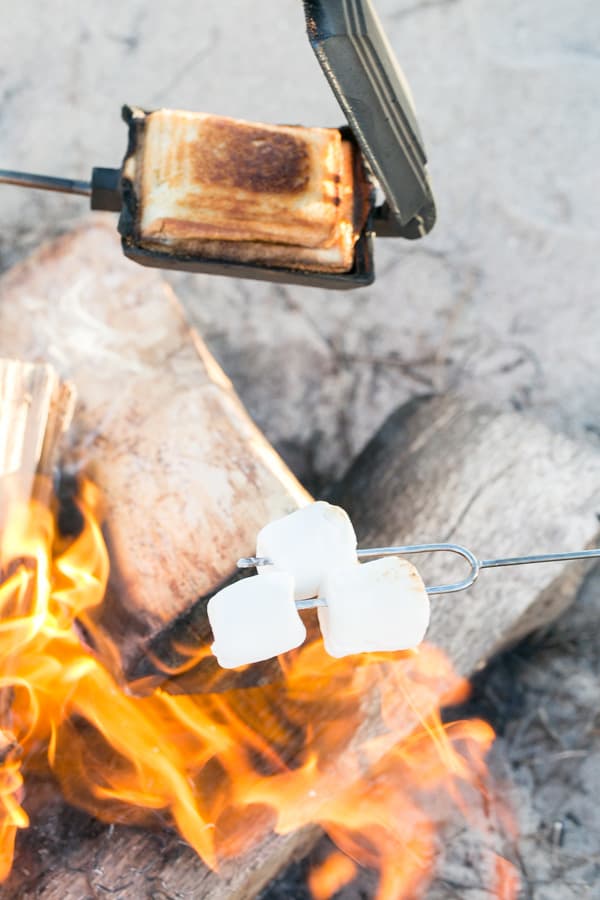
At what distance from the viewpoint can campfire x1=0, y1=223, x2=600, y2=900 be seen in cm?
175

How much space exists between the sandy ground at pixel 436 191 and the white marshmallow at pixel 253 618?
1.30m

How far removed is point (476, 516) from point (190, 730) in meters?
0.93

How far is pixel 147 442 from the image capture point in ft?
6.50

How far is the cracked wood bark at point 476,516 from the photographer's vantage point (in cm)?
194

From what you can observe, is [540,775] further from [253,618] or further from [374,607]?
[253,618]

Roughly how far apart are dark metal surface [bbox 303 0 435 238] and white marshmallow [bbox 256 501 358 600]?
75cm

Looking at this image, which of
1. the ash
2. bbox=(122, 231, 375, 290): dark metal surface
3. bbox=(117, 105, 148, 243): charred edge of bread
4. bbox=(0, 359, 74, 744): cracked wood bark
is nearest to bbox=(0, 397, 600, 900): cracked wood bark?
the ash

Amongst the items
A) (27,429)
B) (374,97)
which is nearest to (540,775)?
(27,429)

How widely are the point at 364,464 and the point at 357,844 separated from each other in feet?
3.58

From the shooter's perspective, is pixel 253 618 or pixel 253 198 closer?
pixel 253 618

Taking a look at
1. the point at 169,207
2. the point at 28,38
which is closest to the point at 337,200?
the point at 169,207

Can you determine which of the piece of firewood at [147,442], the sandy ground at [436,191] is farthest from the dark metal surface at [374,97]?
the sandy ground at [436,191]

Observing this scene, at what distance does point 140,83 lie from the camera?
3371mm

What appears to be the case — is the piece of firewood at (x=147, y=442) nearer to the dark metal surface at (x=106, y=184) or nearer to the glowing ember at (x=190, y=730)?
the glowing ember at (x=190, y=730)
